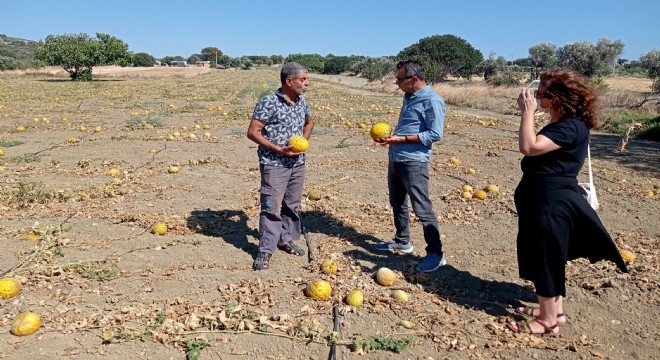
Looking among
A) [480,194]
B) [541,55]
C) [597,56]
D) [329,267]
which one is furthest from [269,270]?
[541,55]

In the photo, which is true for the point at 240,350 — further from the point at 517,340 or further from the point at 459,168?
the point at 459,168

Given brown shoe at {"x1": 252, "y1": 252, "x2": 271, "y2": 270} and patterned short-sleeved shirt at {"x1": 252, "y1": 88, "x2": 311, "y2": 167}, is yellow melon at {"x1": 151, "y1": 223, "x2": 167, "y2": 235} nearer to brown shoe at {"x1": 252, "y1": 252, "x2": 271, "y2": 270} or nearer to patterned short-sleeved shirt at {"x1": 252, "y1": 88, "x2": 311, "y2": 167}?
brown shoe at {"x1": 252, "y1": 252, "x2": 271, "y2": 270}

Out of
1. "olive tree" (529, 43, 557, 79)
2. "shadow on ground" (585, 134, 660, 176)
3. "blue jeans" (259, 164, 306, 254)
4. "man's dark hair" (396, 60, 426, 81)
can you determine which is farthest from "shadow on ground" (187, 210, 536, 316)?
"olive tree" (529, 43, 557, 79)

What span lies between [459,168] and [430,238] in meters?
5.49

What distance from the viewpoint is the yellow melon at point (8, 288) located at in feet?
14.1

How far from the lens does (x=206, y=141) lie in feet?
42.9

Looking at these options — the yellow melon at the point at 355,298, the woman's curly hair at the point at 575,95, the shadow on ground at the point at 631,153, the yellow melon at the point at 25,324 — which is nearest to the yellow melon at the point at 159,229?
the yellow melon at the point at 25,324

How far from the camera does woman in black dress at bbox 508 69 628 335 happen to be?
11.3 feet

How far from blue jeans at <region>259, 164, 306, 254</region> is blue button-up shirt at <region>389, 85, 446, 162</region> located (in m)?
1.17

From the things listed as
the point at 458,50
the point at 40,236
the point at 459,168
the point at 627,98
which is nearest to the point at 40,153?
the point at 40,236

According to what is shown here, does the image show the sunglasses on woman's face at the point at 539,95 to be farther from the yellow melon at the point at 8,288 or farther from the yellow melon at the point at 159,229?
the yellow melon at the point at 8,288

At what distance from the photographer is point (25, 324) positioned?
376cm

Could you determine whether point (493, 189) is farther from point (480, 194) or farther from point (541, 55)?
point (541, 55)

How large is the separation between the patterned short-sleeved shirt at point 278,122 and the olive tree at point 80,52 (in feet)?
186
